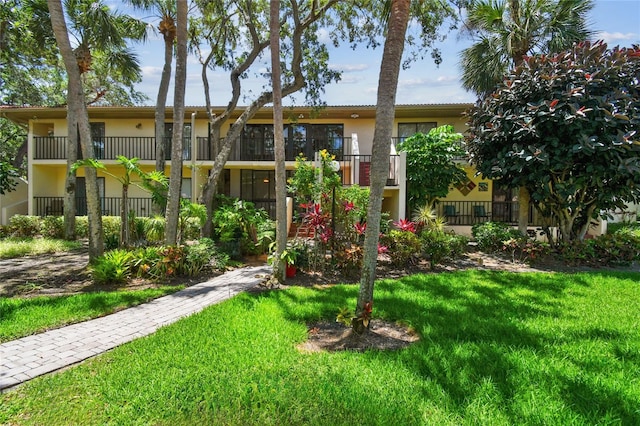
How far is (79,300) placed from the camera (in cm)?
616

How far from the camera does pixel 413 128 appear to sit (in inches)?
675

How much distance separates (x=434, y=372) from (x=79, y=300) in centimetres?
561

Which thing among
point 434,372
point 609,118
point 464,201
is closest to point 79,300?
point 434,372

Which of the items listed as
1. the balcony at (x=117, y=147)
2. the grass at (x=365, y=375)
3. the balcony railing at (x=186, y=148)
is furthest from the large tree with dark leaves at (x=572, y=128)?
the balcony at (x=117, y=147)

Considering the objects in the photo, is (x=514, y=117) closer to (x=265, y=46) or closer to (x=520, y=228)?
(x=520, y=228)

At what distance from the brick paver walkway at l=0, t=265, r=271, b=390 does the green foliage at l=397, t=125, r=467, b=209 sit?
762cm

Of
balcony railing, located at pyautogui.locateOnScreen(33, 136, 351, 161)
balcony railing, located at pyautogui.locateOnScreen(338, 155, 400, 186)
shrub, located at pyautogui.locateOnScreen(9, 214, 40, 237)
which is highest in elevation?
balcony railing, located at pyautogui.locateOnScreen(33, 136, 351, 161)

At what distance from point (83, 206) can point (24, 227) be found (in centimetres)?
374

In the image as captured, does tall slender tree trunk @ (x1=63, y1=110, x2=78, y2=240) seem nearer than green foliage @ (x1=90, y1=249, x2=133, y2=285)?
No

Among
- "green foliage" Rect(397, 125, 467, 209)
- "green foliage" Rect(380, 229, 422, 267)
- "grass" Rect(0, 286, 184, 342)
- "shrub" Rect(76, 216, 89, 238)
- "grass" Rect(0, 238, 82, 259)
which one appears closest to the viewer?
"grass" Rect(0, 286, 184, 342)

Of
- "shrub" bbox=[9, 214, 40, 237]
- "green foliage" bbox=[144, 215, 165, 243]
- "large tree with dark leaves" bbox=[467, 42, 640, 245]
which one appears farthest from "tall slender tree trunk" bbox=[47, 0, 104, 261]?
"large tree with dark leaves" bbox=[467, 42, 640, 245]

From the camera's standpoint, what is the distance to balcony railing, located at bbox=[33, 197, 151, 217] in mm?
17250

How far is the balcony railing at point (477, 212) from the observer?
15.2m

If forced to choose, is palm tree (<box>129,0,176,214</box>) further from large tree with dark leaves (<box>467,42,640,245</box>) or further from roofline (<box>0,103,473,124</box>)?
large tree with dark leaves (<box>467,42,640,245</box>)
